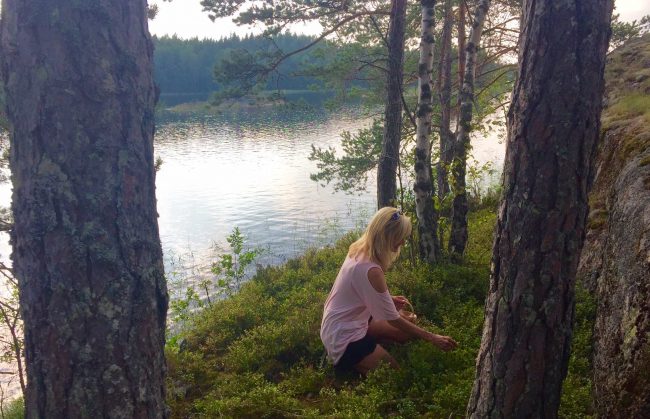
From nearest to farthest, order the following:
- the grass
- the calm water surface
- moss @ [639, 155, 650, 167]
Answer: the grass → moss @ [639, 155, 650, 167] → the calm water surface

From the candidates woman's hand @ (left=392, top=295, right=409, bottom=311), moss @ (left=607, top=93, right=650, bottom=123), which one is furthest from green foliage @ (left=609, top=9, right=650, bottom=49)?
woman's hand @ (left=392, top=295, right=409, bottom=311)

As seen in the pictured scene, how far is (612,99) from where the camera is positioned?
671cm

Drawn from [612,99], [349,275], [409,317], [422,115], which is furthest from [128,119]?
[612,99]

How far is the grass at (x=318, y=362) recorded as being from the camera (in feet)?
11.4

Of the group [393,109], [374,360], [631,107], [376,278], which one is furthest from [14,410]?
[631,107]

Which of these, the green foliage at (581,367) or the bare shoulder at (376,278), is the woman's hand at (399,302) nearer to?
the bare shoulder at (376,278)

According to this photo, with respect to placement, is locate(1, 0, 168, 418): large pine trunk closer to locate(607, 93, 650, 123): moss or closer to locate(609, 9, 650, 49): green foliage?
locate(607, 93, 650, 123): moss

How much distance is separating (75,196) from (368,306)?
278 cm

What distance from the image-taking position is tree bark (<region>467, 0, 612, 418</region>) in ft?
7.22

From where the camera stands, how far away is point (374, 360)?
13.4 ft

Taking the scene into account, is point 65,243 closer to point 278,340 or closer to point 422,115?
point 278,340

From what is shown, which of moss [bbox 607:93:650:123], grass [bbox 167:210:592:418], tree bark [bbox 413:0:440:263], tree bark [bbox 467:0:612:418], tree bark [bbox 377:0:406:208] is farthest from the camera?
tree bark [bbox 377:0:406:208]

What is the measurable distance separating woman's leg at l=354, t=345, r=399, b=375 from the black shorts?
0.03 meters

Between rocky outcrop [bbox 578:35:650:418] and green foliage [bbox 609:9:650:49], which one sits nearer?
rocky outcrop [bbox 578:35:650:418]
